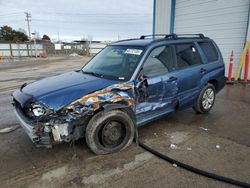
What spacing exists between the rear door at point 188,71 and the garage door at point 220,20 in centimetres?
563

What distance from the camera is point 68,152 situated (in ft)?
11.1

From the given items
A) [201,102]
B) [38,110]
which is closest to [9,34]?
[201,102]

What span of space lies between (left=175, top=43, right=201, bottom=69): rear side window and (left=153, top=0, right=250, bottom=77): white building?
5399mm

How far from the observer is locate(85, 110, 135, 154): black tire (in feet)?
10.1

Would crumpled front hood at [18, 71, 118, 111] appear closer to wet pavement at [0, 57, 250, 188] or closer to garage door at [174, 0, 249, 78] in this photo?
wet pavement at [0, 57, 250, 188]

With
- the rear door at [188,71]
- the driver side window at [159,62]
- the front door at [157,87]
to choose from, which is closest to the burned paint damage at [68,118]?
the front door at [157,87]

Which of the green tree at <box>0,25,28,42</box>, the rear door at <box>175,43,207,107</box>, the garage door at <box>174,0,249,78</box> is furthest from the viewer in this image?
the green tree at <box>0,25,28,42</box>

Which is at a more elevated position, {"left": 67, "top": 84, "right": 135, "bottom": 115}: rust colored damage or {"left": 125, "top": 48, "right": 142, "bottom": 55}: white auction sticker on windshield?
{"left": 125, "top": 48, "right": 142, "bottom": 55}: white auction sticker on windshield

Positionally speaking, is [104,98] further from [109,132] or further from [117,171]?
[117,171]

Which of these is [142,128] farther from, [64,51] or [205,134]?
[64,51]

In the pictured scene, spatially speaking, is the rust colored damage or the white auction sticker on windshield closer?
the rust colored damage

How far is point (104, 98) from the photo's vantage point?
10.1 ft

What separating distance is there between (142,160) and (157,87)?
1284mm

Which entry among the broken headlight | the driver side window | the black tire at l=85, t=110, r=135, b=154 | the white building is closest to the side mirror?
the driver side window
